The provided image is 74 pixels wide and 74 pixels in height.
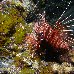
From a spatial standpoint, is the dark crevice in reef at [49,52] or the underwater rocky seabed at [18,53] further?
the dark crevice in reef at [49,52]

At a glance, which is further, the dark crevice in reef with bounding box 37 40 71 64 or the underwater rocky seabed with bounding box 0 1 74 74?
the dark crevice in reef with bounding box 37 40 71 64

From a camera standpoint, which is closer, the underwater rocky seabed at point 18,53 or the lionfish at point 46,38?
the underwater rocky seabed at point 18,53

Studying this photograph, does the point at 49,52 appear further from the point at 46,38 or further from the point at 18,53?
the point at 18,53

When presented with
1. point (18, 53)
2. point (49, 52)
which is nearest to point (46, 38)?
point (49, 52)

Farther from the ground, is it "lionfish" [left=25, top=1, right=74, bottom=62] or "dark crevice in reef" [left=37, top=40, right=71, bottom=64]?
"lionfish" [left=25, top=1, right=74, bottom=62]

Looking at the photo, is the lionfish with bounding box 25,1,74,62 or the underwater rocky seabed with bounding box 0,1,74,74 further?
the lionfish with bounding box 25,1,74,62

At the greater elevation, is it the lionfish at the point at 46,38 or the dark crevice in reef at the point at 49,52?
the lionfish at the point at 46,38

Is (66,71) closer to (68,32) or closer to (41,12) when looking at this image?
(68,32)

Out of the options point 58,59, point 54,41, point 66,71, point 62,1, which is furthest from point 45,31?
point 62,1
